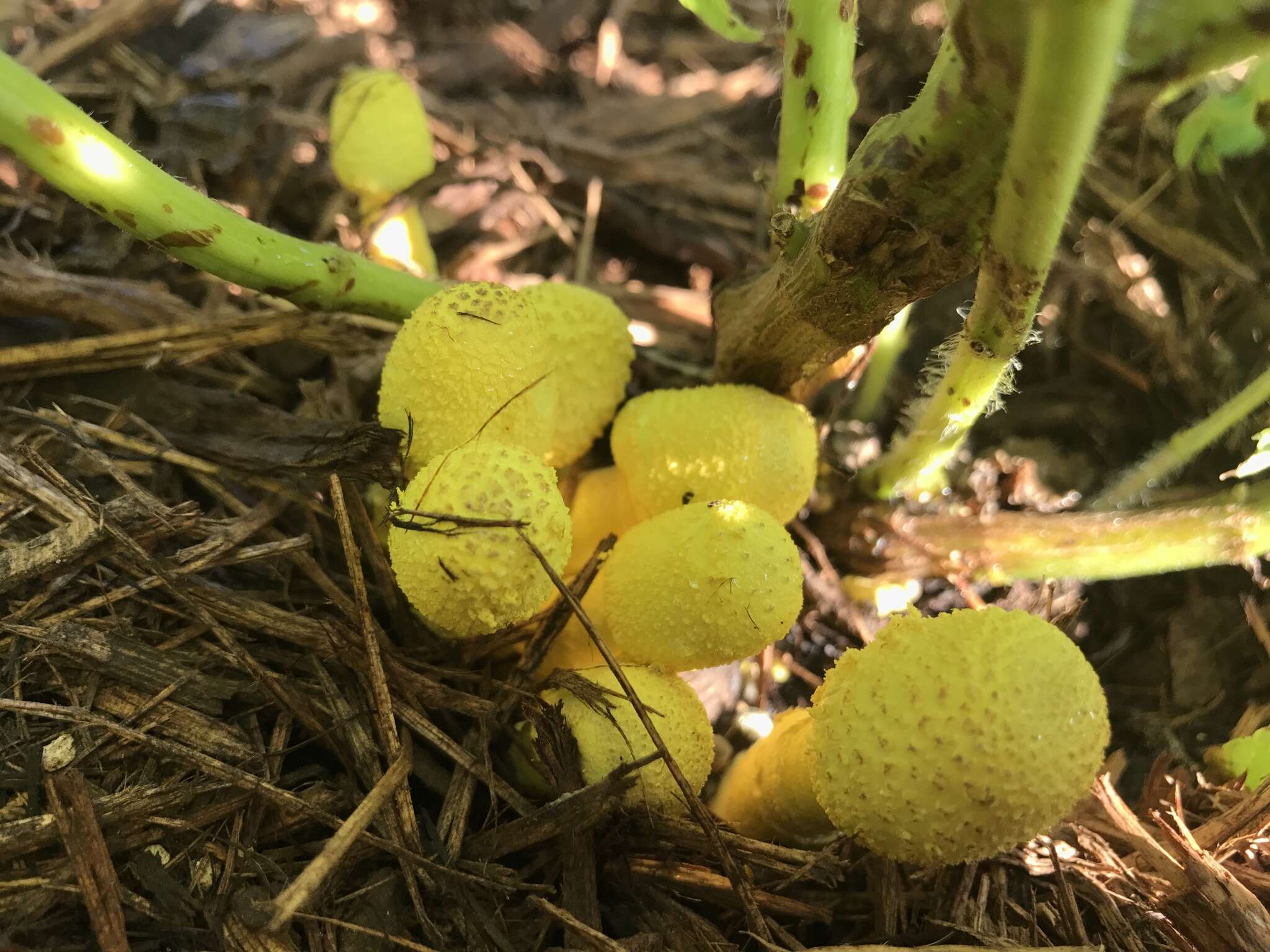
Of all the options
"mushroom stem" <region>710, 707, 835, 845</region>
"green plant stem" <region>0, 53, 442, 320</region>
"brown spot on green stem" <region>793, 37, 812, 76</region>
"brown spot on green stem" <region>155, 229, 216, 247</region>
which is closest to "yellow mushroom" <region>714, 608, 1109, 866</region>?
"mushroom stem" <region>710, 707, 835, 845</region>

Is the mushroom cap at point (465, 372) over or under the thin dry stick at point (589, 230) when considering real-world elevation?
over

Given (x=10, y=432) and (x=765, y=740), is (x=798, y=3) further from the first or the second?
(x=10, y=432)

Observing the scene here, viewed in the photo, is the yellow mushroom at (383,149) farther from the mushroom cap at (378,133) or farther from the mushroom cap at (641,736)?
the mushroom cap at (641,736)

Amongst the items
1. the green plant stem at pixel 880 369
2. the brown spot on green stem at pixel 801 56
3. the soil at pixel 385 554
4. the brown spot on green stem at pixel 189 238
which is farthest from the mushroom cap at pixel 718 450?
the brown spot on green stem at pixel 189 238

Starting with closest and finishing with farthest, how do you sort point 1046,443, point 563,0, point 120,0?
point 1046,443 < point 120,0 < point 563,0

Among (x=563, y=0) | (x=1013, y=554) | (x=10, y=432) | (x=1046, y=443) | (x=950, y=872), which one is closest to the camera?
(x=950, y=872)

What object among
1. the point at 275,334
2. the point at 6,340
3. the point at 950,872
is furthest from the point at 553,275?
the point at 950,872

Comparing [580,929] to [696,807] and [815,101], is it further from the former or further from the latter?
[815,101]
